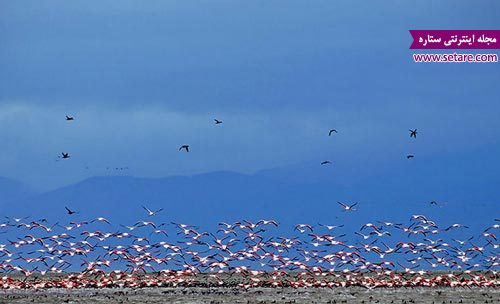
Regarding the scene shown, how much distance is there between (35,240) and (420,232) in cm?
3010

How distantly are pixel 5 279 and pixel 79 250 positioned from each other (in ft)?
20.8

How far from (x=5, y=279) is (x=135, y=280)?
10704mm

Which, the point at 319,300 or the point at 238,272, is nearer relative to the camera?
the point at 319,300

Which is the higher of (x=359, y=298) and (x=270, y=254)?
(x=270, y=254)

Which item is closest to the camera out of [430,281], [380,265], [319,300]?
[319,300]

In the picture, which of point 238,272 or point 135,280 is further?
point 238,272

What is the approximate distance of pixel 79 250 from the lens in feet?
230

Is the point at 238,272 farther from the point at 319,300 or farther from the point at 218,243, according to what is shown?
the point at 319,300

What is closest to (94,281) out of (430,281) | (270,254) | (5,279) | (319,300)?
(5,279)

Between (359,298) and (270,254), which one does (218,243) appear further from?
(359,298)

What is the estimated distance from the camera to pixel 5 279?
70.4 meters

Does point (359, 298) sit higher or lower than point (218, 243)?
lower

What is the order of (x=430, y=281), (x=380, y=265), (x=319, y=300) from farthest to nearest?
(x=380, y=265), (x=430, y=281), (x=319, y=300)

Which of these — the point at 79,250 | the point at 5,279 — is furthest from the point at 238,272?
the point at 5,279
